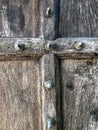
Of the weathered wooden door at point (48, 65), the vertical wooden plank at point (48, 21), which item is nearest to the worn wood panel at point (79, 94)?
the weathered wooden door at point (48, 65)

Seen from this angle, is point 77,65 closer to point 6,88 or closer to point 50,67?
point 50,67

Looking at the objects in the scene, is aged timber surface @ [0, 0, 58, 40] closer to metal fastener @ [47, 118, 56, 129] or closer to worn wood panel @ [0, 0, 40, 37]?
worn wood panel @ [0, 0, 40, 37]

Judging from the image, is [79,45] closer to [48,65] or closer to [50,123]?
[48,65]

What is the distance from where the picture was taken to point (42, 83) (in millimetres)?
873

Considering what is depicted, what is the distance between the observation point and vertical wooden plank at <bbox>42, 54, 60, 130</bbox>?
0.85 meters

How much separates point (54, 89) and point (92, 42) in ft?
0.65

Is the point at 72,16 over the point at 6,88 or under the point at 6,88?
over

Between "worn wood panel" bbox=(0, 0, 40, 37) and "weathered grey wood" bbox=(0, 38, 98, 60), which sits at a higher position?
"worn wood panel" bbox=(0, 0, 40, 37)

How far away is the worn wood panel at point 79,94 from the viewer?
2.90 ft

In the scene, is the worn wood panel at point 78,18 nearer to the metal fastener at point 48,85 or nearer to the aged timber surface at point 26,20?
the aged timber surface at point 26,20

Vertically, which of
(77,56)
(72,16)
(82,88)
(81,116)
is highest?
(72,16)

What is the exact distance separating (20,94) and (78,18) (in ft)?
1.07

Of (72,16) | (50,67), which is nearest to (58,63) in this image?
(50,67)

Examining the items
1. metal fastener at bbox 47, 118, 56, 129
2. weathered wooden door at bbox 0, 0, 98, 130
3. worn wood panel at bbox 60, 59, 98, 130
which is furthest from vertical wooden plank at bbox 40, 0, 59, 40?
metal fastener at bbox 47, 118, 56, 129
